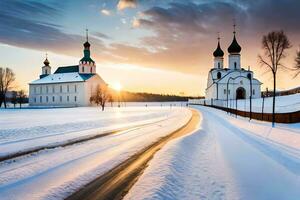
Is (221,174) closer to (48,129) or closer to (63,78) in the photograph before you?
(48,129)

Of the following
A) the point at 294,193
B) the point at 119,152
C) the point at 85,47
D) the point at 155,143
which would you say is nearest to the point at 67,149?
the point at 119,152

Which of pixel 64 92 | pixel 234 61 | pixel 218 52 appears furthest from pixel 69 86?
pixel 234 61

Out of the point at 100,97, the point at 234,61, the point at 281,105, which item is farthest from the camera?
the point at 234,61

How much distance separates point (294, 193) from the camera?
7.00 m

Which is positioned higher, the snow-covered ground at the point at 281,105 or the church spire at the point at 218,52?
the church spire at the point at 218,52

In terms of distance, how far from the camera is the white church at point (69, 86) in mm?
107000

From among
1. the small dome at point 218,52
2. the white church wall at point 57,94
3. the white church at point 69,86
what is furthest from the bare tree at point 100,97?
the small dome at point 218,52

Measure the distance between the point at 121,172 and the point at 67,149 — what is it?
15.3 ft

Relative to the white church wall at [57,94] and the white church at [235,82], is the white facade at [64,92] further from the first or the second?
the white church at [235,82]

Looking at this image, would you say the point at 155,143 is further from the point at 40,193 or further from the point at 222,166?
the point at 40,193

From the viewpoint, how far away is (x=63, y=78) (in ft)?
377

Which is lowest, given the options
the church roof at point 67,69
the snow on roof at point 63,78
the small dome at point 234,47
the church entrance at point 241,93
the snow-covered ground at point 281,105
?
the snow-covered ground at point 281,105

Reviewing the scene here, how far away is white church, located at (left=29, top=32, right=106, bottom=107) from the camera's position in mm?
107000

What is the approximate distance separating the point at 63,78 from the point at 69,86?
6755 millimetres
